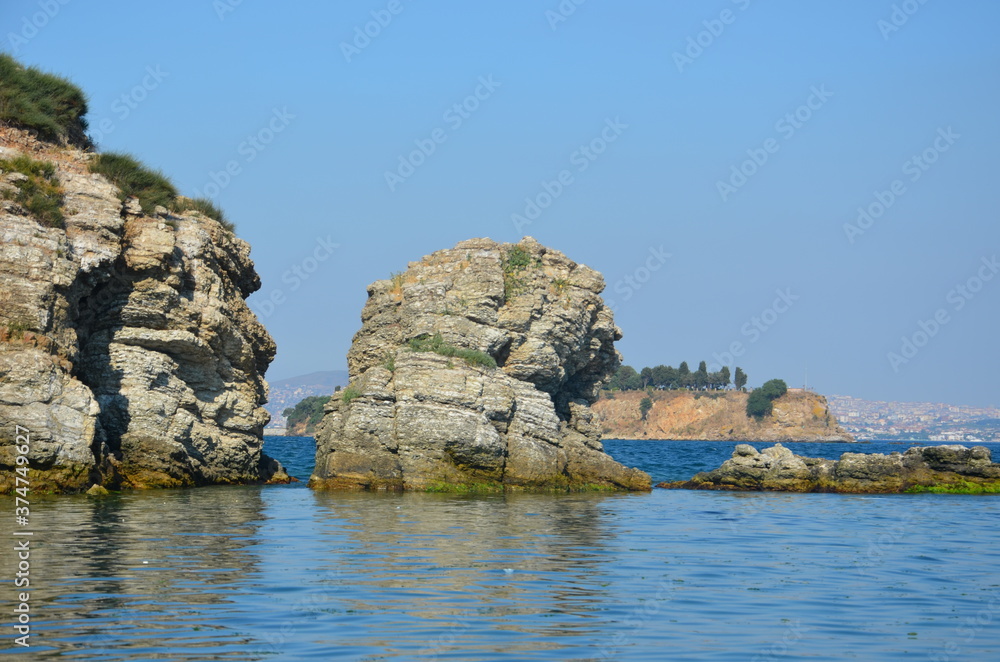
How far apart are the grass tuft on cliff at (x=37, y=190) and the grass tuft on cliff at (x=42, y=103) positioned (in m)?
2.53

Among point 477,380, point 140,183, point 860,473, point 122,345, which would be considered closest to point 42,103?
point 140,183

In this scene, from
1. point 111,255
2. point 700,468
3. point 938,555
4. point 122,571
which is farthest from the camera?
point 700,468

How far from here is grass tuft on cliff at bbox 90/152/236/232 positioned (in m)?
35.1

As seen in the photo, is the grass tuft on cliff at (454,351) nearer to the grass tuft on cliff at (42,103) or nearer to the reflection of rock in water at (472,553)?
the reflection of rock in water at (472,553)

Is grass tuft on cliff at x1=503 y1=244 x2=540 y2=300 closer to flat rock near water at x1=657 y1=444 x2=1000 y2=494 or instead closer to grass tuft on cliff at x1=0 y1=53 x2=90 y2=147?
flat rock near water at x1=657 y1=444 x2=1000 y2=494

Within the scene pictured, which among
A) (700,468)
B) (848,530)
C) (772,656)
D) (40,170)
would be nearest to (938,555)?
(848,530)

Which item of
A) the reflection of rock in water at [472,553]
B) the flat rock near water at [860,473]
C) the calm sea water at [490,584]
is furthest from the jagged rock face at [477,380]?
the calm sea water at [490,584]

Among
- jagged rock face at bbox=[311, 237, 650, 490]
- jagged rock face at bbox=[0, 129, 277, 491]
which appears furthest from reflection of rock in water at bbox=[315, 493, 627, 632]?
jagged rock face at bbox=[0, 129, 277, 491]

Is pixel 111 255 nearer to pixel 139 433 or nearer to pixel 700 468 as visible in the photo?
pixel 139 433

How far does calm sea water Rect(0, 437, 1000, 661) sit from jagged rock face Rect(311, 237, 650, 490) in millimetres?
5871

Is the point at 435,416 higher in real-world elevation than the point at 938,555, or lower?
higher

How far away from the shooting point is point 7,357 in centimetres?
2738

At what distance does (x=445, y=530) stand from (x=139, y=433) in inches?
556

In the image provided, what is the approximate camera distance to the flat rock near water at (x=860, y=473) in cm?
3903
